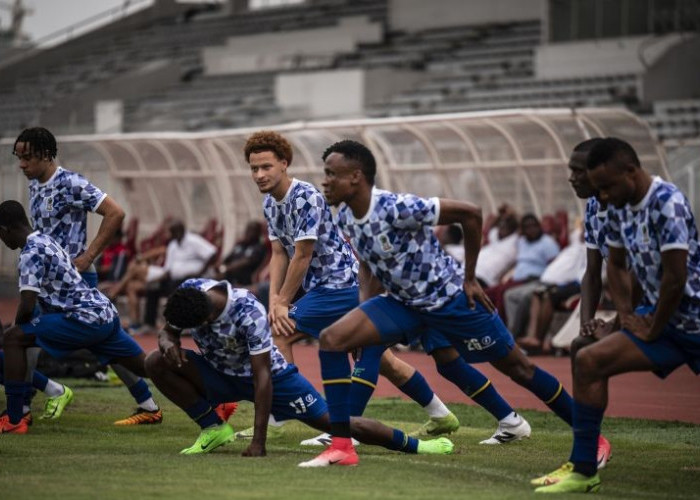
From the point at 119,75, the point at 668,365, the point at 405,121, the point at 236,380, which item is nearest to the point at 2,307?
the point at 405,121

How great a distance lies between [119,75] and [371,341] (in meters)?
33.0

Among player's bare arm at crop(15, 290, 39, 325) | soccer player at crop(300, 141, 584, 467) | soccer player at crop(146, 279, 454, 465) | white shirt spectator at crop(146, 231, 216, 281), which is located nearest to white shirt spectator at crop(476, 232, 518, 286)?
white shirt spectator at crop(146, 231, 216, 281)

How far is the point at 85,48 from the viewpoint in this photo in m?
44.8

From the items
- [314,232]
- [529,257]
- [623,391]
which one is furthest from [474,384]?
[529,257]

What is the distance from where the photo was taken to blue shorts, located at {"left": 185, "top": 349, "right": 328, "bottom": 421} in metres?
8.72

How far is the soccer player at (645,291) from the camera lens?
7168mm

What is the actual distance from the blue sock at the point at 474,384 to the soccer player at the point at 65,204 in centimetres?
258

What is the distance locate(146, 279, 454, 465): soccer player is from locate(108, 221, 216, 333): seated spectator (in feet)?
41.7

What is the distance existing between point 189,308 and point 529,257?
34.2 ft

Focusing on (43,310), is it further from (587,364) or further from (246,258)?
(246,258)

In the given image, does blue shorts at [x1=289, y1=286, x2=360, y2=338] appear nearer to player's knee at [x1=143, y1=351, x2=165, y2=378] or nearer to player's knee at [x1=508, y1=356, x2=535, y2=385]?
player's knee at [x1=143, y1=351, x2=165, y2=378]

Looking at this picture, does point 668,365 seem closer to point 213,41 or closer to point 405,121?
point 405,121

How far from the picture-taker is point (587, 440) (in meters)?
7.37

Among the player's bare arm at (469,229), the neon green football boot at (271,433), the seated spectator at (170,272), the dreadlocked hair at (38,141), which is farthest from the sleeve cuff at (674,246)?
the seated spectator at (170,272)
